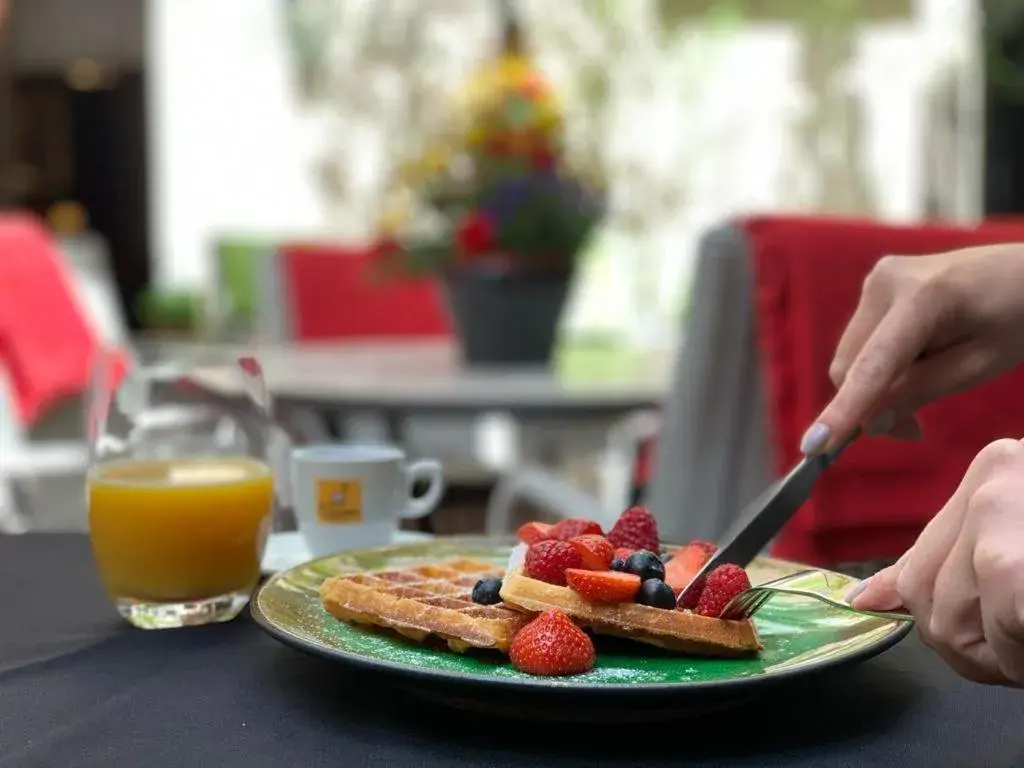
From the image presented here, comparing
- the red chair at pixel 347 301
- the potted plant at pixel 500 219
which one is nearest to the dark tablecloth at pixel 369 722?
the potted plant at pixel 500 219

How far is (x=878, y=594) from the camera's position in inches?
25.3

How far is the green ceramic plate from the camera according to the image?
0.57m

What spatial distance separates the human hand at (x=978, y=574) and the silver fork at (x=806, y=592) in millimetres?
84

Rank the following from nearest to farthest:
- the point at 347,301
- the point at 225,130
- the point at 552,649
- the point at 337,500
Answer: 1. the point at 552,649
2. the point at 337,500
3. the point at 347,301
4. the point at 225,130

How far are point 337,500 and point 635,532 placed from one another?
0.29m

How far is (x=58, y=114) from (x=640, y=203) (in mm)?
5696

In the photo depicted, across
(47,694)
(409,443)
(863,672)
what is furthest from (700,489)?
(409,443)

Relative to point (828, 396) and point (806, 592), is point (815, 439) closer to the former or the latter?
point (806, 592)

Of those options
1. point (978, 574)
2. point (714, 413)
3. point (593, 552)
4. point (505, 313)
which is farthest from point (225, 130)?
point (978, 574)

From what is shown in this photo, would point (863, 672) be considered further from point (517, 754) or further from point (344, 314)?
point (344, 314)

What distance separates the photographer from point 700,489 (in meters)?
1.89

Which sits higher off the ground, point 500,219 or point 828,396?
point 500,219

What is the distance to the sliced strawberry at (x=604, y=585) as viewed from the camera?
2.20 ft

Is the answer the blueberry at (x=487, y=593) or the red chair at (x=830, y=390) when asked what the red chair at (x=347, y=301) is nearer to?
the red chair at (x=830, y=390)
